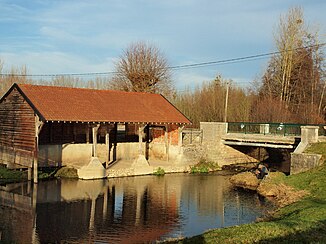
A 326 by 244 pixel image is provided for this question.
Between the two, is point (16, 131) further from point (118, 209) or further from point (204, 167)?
point (204, 167)

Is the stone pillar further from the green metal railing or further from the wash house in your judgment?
the wash house

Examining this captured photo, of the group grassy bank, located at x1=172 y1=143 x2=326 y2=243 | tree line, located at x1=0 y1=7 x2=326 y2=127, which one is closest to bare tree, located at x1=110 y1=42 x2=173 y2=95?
tree line, located at x1=0 y1=7 x2=326 y2=127

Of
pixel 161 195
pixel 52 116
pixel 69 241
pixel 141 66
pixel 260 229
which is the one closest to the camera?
pixel 260 229

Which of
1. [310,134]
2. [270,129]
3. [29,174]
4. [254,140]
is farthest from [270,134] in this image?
[29,174]

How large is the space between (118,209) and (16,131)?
30.6 ft

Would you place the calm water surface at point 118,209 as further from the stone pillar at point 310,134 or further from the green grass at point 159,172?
the stone pillar at point 310,134

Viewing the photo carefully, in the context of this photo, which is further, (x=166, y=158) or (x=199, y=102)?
(x=199, y=102)

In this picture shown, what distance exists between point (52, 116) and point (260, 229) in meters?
13.1

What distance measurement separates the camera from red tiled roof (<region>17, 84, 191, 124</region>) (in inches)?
813

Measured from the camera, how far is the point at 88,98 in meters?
23.5

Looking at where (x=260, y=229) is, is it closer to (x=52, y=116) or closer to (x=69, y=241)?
(x=69, y=241)

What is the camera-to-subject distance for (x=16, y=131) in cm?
2142

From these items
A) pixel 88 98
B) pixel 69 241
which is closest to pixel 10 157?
pixel 88 98

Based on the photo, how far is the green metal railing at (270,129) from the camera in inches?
944
